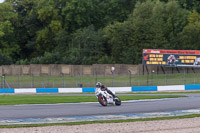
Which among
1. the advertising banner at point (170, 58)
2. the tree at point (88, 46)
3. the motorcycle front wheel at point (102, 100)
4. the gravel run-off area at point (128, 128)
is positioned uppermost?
the tree at point (88, 46)

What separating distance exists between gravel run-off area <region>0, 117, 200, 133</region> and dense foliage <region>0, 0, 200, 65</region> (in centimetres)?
4879

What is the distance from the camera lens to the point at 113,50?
68188mm

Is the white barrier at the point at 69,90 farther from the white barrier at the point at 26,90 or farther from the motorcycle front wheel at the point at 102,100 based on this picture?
the motorcycle front wheel at the point at 102,100

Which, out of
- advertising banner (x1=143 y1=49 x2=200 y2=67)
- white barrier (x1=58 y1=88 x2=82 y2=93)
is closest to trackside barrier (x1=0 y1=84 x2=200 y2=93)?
white barrier (x1=58 y1=88 x2=82 y2=93)

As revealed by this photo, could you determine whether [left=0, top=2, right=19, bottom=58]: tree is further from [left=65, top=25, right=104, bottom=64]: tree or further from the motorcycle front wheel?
the motorcycle front wheel

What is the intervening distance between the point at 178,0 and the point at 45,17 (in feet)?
93.9

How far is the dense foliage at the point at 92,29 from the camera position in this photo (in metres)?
63.7

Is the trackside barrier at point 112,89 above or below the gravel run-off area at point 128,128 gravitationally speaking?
below

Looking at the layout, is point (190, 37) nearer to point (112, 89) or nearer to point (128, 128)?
point (112, 89)

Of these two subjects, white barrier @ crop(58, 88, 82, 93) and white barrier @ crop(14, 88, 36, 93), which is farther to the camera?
white barrier @ crop(14, 88, 36, 93)

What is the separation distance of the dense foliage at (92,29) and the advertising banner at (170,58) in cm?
1688

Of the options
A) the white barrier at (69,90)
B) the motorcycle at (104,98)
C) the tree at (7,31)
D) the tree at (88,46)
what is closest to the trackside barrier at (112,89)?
the white barrier at (69,90)

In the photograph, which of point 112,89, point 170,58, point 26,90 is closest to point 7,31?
point 26,90

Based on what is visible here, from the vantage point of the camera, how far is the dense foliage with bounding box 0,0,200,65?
63719mm
